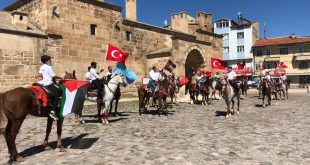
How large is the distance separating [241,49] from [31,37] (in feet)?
179

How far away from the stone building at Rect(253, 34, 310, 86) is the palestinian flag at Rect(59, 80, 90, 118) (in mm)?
57695

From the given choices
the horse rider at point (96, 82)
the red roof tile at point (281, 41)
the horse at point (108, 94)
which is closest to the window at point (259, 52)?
the red roof tile at point (281, 41)

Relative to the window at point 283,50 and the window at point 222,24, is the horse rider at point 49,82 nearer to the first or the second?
the window at point 283,50

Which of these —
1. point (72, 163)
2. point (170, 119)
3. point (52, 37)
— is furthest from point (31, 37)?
point (72, 163)

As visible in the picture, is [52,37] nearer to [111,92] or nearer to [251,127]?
[111,92]

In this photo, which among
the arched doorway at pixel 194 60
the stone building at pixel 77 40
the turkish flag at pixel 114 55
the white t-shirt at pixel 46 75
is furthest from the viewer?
the arched doorway at pixel 194 60

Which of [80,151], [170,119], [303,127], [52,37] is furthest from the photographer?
[52,37]

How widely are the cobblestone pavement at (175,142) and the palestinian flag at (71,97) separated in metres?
0.98

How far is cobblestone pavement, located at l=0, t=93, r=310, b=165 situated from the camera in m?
6.64

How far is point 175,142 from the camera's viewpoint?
8.20m

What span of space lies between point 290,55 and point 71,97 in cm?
5948

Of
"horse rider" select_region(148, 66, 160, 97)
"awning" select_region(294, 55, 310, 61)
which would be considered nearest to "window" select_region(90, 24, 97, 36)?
"horse rider" select_region(148, 66, 160, 97)

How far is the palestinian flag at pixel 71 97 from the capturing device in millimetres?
7539

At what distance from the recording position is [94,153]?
23.4 ft
